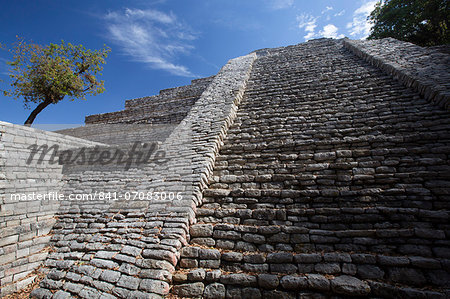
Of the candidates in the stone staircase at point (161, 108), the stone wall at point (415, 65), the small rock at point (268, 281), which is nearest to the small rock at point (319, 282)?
the small rock at point (268, 281)

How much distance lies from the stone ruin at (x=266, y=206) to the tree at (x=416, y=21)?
26.5ft

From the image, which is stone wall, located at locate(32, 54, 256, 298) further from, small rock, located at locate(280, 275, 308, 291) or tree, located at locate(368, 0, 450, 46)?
tree, located at locate(368, 0, 450, 46)

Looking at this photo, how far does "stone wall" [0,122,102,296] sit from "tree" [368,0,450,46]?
18305 mm

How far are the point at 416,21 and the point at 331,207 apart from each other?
600 inches

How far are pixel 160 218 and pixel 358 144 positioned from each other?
3.97 metres

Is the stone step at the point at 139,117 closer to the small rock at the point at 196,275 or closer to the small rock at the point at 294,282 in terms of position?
the small rock at the point at 196,275

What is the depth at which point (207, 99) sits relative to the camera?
6.60m

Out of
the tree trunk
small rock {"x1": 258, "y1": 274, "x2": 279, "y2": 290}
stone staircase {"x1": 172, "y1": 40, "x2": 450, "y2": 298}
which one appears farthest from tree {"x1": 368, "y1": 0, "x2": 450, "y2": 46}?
the tree trunk

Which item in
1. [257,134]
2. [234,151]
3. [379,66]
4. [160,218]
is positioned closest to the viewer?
[160,218]

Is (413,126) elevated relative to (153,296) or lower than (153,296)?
elevated

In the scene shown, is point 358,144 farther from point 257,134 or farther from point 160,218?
point 160,218

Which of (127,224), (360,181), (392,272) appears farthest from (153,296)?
(360,181)

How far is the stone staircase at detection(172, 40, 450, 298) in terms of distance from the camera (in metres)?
2.18

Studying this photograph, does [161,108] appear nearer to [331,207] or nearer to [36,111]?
[36,111]
